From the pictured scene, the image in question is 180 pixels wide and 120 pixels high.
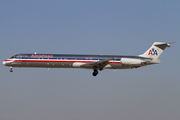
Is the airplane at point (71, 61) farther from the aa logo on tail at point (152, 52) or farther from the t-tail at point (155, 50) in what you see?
the aa logo on tail at point (152, 52)

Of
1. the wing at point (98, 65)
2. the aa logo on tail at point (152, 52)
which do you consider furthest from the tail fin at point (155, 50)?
the wing at point (98, 65)

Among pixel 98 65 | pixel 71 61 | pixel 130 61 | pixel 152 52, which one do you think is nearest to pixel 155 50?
pixel 152 52

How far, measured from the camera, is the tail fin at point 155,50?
5341 cm

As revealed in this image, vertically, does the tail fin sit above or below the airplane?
above

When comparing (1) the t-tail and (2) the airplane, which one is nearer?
(2) the airplane

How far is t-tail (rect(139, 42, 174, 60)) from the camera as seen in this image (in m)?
53.4

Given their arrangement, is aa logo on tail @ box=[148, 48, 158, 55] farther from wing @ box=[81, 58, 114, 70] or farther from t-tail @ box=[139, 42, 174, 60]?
wing @ box=[81, 58, 114, 70]

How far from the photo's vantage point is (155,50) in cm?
5375

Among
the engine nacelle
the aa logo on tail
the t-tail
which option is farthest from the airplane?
the aa logo on tail

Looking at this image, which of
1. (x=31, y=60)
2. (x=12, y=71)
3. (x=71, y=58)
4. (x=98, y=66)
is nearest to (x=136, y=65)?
(x=98, y=66)

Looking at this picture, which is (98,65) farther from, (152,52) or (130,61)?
(152,52)

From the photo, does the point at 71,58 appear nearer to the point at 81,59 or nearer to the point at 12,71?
the point at 81,59

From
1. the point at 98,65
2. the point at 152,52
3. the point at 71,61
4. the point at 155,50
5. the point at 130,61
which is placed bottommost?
the point at 98,65

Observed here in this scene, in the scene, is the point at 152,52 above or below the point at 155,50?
below
